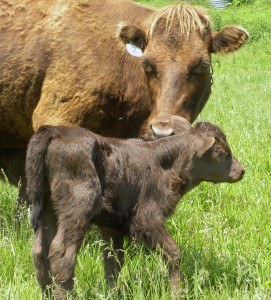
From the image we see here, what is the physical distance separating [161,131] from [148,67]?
889mm

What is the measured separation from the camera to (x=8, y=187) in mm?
7715

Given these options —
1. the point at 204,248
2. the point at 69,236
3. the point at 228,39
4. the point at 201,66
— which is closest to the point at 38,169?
Answer: the point at 69,236

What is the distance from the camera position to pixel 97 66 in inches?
256

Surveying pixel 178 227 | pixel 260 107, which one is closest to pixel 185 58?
pixel 178 227

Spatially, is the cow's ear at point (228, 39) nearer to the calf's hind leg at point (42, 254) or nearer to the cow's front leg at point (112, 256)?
the cow's front leg at point (112, 256)

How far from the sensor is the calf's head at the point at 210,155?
17.3 feet

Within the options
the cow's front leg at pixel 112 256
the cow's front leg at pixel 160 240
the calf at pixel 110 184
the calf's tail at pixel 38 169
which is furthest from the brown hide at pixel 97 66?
the calf's tail at pixel 38 169

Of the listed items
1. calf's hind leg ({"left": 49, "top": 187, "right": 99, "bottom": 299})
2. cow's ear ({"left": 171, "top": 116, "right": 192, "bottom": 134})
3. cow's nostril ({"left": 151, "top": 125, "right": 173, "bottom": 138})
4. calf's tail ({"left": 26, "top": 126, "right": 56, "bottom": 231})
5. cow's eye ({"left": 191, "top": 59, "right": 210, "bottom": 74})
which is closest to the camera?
calf's hind leg ({"left": 49, "top": 187, "right": 99, "bottom": 299})

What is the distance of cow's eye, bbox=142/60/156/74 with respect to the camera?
6367 mm

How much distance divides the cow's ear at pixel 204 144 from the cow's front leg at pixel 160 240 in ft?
2.07

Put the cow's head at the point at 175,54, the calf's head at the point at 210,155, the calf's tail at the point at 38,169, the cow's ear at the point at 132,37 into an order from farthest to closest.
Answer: the cow's ear at the point at 132,37, the cow's head at the point at 175,54, the calf's head at the point at 210,155, the calf's tail at the point at 38,169

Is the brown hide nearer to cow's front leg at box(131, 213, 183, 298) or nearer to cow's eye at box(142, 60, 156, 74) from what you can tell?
cow's eye at box(142, 60, 156, 74)

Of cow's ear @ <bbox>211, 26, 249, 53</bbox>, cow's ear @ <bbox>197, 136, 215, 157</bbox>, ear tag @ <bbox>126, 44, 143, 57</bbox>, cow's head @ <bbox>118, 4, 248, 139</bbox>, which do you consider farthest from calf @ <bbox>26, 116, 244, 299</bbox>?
cow's ear @ <bbox>211, 26, 249, 53</bbox>

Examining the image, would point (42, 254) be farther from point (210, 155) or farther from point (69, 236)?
point (210, 155)
